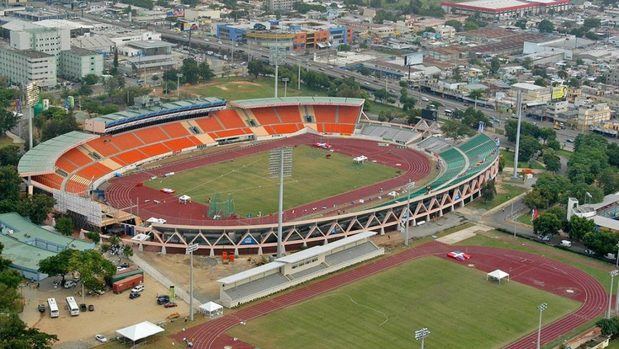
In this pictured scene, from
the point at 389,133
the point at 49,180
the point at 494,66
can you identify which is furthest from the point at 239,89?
the point at 49,180

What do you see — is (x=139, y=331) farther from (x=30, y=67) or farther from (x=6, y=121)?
(x=30, y=67)

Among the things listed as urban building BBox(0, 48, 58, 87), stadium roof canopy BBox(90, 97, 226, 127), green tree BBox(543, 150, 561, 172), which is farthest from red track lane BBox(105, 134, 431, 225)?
urban building BBox(0, 48, 58, 87)

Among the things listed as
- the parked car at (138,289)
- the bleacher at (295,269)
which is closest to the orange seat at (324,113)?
the bleacher at (295,269)

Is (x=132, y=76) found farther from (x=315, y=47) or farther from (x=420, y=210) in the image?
(x=420, y=210)

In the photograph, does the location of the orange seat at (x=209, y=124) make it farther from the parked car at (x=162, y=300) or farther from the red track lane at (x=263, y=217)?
the parked car at (x=162, y=300)

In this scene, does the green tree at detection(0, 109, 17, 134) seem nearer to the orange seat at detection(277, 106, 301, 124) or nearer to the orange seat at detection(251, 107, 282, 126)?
the orange seat at detection(251, 107, 282, 126)

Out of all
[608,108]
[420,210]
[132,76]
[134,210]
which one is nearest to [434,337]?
[420,210]

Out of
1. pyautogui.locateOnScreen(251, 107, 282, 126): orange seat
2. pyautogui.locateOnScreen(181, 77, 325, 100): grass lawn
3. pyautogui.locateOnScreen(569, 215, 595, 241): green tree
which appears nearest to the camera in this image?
pyautogui.locateOnScreen(569, 215, 595, 241): green tree
